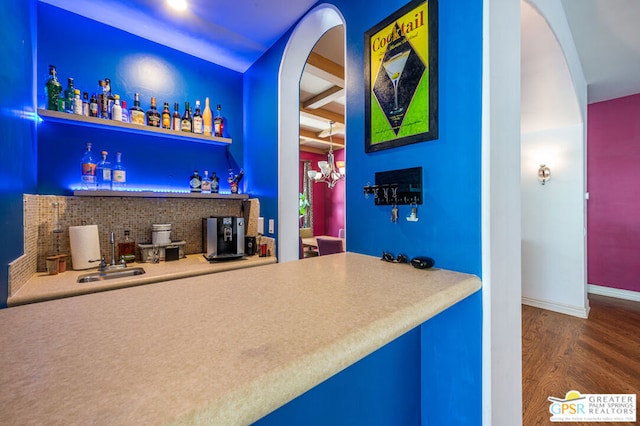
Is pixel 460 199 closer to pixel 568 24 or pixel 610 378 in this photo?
pixel 610 378

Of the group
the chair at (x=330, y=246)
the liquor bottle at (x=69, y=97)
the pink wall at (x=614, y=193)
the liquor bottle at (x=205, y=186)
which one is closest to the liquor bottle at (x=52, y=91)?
the liquor bottle at (x=69, y=97)

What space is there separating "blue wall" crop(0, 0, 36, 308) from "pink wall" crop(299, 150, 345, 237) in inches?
208

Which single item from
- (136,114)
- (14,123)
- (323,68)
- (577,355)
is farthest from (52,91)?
(577,355)

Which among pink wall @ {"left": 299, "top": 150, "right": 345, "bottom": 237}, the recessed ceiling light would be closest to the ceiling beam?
the recessed ceiling light

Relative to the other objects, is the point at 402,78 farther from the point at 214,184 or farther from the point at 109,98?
Answer: the point at 109,98

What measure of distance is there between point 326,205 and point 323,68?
465 cm

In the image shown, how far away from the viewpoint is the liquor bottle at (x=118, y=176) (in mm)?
1892

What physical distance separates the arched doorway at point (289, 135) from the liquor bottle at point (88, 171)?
1.29m

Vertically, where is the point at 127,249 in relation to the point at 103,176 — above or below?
below

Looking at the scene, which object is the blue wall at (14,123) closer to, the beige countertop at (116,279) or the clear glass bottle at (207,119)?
the beige countertop at (116,279)

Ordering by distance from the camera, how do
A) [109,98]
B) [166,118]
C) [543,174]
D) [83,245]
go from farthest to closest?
[543,174], [166,118], [109,98], [83,245]

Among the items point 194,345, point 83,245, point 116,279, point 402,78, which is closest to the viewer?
point 194,345

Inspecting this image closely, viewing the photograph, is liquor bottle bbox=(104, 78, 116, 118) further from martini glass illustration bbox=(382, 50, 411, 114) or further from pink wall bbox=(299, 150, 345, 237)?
pink wall bbox=(299, 150, 345, 237)

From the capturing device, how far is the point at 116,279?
4.90ft
